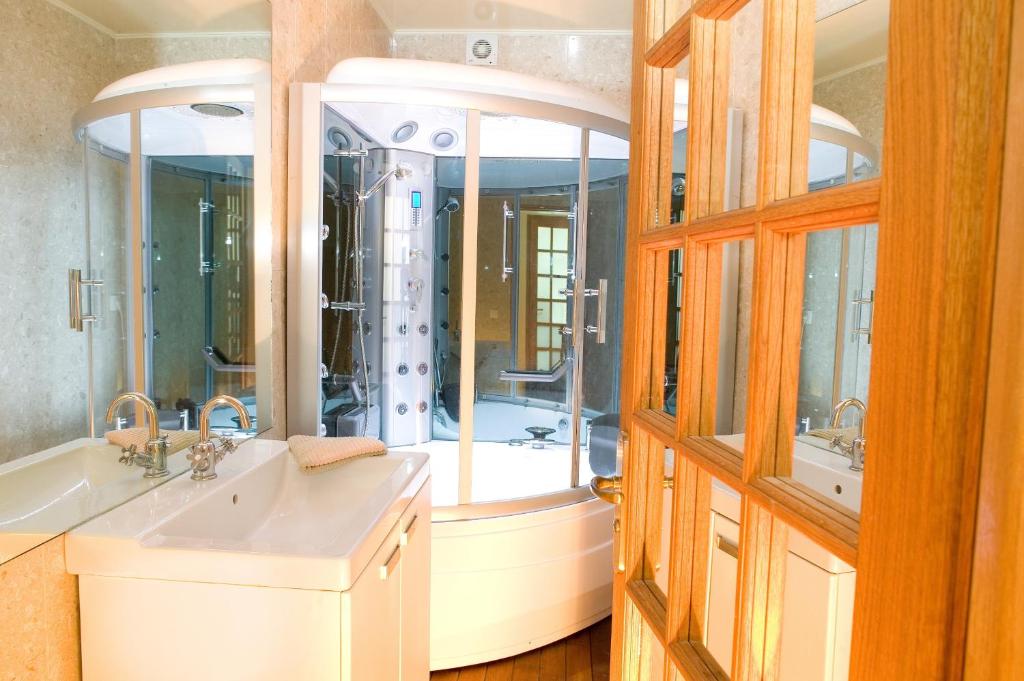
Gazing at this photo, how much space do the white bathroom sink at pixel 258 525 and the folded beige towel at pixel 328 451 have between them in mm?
26

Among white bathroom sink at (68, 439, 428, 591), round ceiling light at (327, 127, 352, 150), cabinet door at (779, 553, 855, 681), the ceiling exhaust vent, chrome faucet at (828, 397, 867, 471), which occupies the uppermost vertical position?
the ceiling exhaust vent

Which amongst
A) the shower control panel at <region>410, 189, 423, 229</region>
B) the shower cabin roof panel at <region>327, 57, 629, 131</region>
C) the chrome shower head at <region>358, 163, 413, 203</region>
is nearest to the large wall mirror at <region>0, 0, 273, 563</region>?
the shower cabin roof panel at <region>327, 57, 629, 131</region>

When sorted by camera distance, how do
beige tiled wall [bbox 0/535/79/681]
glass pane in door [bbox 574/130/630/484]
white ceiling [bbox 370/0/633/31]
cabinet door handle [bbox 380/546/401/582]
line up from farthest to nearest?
1. white ceiling [bbox 370/0/633/31]
2. glass pane in door [bbox 574/130/630/484]
3. cabinet door handle [bbox 380/546/401/582]
4. beige tiled wall [bbox 0/535/79/681]

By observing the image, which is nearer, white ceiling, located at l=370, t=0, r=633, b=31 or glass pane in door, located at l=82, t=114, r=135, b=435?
glass pane in door, located at l=82, t=114, r=135, b=435

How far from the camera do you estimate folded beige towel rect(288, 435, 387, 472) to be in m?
1.77

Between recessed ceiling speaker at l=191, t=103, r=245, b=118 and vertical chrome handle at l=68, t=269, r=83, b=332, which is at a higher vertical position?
recessed ceiling speaker at l=191, t=103, r=245, b=118

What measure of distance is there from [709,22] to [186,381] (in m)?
1.46

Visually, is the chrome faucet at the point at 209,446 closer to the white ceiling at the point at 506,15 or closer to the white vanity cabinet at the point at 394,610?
the white vanity cabinet at the point at 394,610

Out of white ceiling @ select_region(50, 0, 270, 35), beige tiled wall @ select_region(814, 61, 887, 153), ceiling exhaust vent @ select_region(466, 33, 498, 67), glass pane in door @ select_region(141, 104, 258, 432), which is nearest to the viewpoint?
beige tiled wall @ select_region(814, 61, 887, 153)

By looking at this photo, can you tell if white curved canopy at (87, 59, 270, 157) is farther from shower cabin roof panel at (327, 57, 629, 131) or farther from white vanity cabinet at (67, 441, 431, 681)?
white vanity cabinet at (67, 441, 431, 681)

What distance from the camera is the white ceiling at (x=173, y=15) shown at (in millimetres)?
1286

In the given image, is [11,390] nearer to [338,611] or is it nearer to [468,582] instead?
[338,611]

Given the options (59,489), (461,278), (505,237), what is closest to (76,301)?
(59,489)

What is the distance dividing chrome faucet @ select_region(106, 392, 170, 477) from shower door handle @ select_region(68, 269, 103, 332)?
0.23m
